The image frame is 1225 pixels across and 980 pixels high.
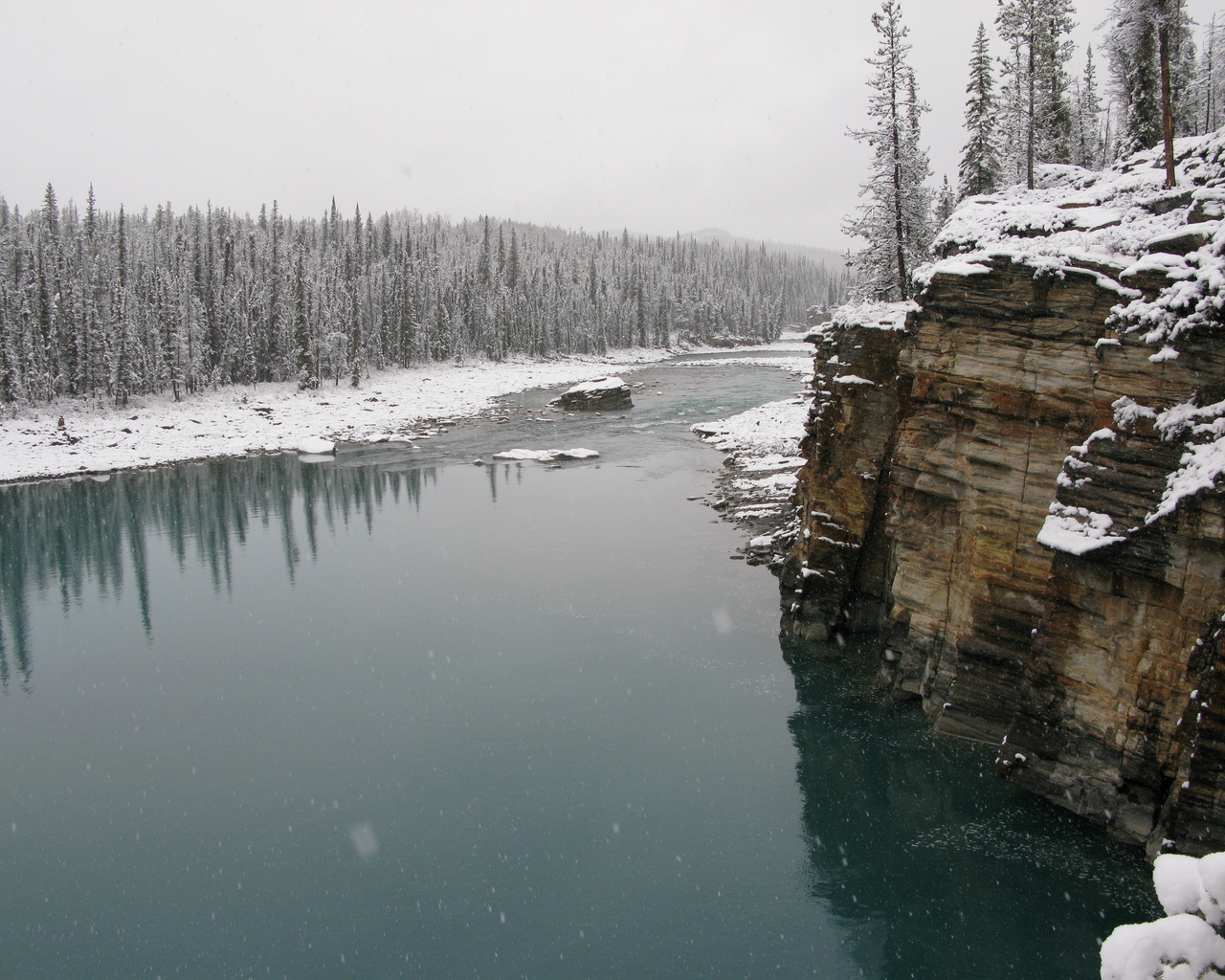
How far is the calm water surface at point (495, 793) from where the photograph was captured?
14117 millimetres

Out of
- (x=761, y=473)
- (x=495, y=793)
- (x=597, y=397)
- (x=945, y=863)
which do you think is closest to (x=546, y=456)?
(x=761, y=473)

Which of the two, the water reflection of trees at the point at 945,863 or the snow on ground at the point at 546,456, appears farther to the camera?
the snow on ground at the point at 546,456

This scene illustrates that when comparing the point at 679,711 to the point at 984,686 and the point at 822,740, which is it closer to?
the point at 822,740

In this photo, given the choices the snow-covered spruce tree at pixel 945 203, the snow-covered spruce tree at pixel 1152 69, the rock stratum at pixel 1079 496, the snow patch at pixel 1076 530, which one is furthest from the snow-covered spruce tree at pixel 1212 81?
the snow patch at pixel 1076 530

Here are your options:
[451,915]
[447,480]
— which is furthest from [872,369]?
[447,480]

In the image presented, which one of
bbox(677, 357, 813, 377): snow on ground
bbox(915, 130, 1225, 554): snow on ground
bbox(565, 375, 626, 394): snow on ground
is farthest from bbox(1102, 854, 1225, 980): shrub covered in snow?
bbox(677, 357, 813, 377): snow on ground

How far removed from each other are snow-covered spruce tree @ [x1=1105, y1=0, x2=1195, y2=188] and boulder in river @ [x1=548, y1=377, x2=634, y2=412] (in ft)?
141

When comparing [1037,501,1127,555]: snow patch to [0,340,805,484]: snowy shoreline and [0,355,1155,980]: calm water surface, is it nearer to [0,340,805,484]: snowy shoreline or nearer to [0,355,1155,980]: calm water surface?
[0,355,1155,980]: calm water surface

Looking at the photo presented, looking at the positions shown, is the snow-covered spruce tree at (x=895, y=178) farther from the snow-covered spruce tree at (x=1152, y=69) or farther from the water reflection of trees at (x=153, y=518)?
the water reflection of trees at (x=153, y=518)

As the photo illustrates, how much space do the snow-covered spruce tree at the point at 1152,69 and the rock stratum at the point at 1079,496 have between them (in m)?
2.26

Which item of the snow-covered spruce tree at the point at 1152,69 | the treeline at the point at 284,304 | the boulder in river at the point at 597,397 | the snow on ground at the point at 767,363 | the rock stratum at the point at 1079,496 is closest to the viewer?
the rock stratum at the point at 1079,496

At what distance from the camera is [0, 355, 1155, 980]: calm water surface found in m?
14.1

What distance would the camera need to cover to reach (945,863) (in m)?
15.8

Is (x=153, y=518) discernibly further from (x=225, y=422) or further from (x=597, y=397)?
(x=597, y=397)
